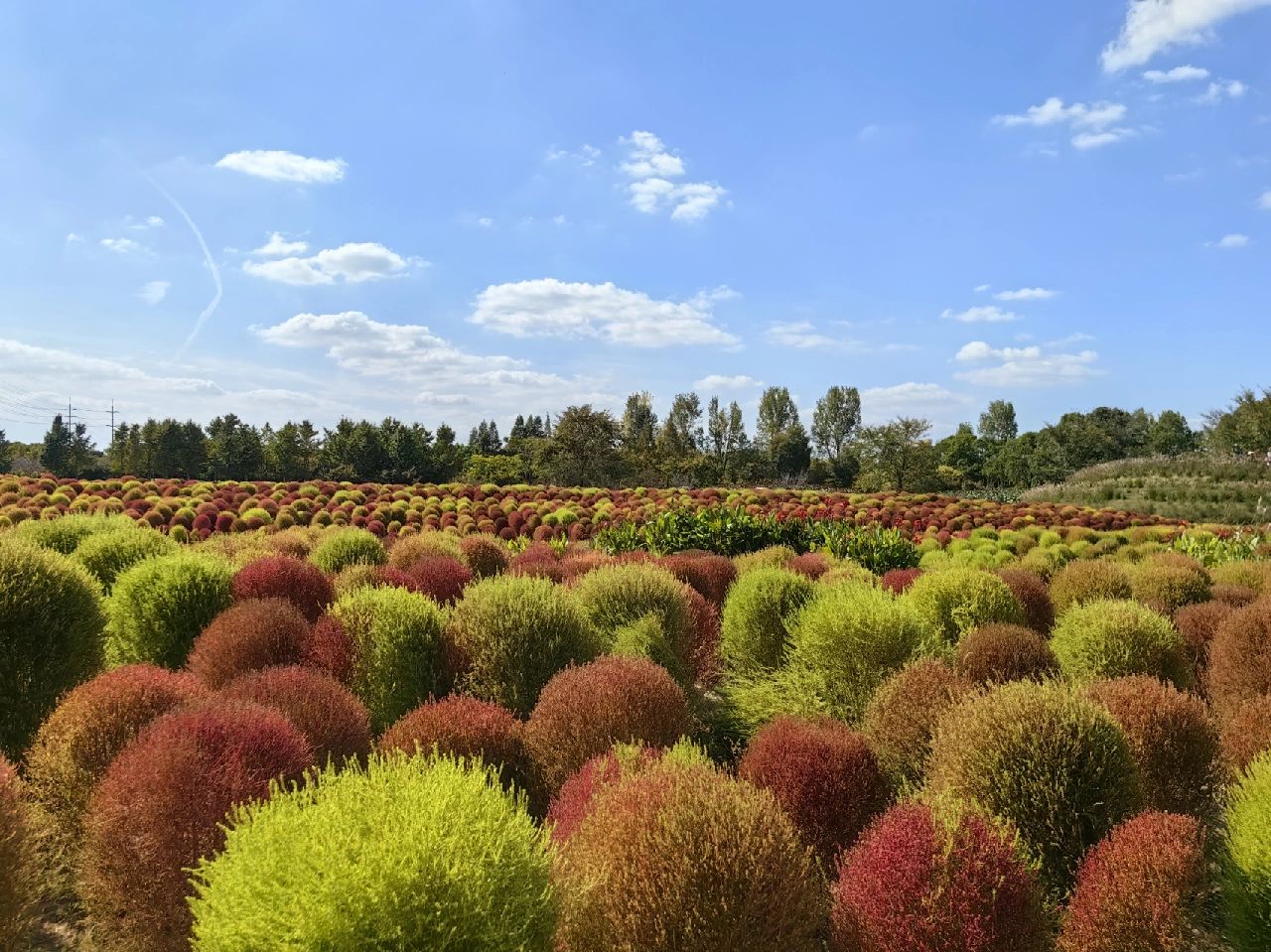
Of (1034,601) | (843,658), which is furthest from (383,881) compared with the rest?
(1034,601)

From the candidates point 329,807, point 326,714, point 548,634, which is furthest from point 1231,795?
point 326,714

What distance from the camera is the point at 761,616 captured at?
8688mm

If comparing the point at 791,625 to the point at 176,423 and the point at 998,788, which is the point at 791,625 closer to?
the point at 998,788

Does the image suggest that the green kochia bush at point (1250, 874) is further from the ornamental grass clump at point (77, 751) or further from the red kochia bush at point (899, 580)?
the red kochia bush at point (899, 580)

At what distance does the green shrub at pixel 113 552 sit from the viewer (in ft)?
28.8

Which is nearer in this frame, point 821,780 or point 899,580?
point 821,780

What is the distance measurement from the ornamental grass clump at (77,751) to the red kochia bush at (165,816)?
72cm

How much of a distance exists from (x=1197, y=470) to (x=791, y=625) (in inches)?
1693

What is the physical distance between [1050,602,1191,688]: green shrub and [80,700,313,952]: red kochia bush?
264 inches

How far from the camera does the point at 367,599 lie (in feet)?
22.8

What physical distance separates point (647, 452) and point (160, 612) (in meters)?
52.3

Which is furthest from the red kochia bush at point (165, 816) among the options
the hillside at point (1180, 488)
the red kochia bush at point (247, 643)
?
the hillside at point (1180, 488)

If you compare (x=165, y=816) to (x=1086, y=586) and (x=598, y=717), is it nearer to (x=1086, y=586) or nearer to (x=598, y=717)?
(x=598, y=717)

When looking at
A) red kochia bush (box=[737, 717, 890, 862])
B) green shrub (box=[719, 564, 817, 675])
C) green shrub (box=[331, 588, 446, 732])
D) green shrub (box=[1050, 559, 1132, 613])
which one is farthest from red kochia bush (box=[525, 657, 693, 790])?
green shrub (box=[1050, 559, 1132, 613])
